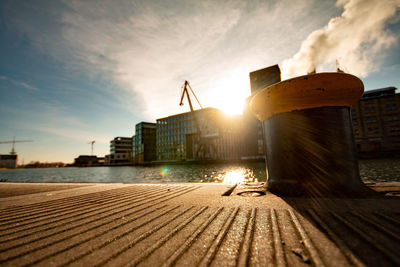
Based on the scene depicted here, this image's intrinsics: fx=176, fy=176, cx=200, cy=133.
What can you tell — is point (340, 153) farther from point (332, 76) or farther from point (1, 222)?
point (1, 222)

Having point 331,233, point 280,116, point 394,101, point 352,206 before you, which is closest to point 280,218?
point 331,233

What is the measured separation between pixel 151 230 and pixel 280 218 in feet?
3.60

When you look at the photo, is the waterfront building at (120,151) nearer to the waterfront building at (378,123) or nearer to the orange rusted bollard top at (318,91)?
the waterfront building at (378,123)

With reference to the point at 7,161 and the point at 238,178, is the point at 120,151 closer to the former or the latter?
the point at 7,161

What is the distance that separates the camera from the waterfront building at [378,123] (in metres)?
47.8

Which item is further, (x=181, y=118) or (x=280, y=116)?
(x=181, y=118)

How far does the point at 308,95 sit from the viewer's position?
227 centimetres

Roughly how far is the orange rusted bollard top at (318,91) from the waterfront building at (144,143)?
313 ft

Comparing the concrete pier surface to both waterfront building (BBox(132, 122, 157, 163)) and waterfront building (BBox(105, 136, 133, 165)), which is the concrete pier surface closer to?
waterfront building (BBox(132, 122, 157, 163))

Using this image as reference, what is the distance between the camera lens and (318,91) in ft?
7.32

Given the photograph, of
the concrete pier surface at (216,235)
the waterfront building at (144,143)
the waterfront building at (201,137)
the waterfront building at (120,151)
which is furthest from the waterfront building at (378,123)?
the waterfront building at (120,151)

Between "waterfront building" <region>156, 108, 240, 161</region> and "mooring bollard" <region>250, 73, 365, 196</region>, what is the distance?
207 feet

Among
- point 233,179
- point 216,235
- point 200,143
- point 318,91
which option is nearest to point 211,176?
point 233,179

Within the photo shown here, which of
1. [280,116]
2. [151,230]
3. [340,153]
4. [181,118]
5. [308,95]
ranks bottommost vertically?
[151,230]
